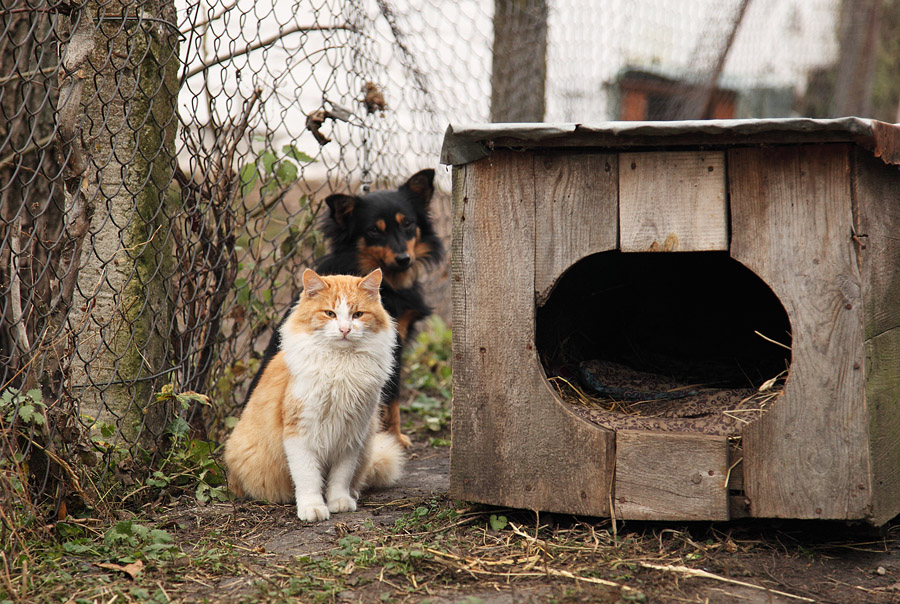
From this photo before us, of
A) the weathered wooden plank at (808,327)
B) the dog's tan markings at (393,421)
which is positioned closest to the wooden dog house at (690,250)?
the weathered wooden plank at (808,327)

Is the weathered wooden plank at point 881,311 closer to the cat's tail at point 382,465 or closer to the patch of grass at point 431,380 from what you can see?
the cat's tail at point 382,465

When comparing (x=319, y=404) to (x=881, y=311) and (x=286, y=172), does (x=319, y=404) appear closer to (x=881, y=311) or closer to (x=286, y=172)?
(x=286, y=172)

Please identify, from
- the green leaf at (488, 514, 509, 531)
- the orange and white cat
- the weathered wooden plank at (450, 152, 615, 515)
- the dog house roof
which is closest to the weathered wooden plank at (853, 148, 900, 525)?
the dog house roof

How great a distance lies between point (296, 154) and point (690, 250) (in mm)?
2026

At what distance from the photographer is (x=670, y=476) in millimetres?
2457

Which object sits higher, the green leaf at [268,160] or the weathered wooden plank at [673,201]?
the green leaf at [268,160]

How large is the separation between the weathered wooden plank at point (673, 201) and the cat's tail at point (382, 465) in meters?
1.44

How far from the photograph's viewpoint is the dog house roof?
2.19 metres

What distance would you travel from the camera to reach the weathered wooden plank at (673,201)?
242 centimetres

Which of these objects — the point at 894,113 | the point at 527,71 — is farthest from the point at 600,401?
the point at 894,113

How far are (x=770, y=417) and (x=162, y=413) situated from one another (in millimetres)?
2332

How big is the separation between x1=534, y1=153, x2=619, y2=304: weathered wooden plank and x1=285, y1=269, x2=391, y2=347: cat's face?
73 cm

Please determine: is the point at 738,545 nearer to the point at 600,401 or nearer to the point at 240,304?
the point at 600,401

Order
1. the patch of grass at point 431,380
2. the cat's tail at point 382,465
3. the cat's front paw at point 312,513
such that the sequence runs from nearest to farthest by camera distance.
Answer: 1. the cat's front paw at point 312,513
2. the cat's tail at point 382,465
3. the patch of grass at point 431,380
